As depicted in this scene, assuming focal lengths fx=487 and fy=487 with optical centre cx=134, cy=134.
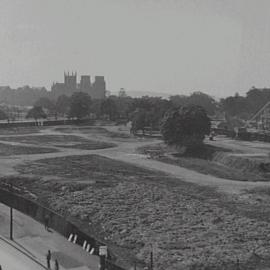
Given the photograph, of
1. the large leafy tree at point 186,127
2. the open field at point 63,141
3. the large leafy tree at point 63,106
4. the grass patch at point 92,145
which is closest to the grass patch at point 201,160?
the large leafy tree at point 186,127

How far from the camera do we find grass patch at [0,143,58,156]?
64150 mm

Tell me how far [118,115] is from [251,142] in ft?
194

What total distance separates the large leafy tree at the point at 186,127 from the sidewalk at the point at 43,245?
1315 inches

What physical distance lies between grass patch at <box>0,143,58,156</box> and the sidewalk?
102ft

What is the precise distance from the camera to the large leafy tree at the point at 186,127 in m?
63.5

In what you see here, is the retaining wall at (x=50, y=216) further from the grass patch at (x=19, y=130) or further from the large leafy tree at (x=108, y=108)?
the large leafy tree at (x=108, y=108)

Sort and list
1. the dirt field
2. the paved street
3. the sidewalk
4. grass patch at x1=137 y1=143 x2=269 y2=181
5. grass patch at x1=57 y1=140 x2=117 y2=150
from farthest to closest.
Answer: grass patch at x1=57 y1=140 x2=117 y2=150 → grass patch at x1=137 y1=143 x2=269 y2=181 → the dirt field → the sidewalk → the paved street

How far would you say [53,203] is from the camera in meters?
37.4

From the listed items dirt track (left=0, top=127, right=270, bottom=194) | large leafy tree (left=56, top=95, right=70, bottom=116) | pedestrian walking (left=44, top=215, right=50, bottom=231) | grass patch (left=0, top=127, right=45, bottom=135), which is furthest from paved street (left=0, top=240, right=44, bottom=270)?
large leafy tree (left=56, top=95, right=70, bottom=116)

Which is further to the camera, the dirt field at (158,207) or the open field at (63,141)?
the open field at (63,141)

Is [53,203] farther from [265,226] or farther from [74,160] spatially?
[74,160]

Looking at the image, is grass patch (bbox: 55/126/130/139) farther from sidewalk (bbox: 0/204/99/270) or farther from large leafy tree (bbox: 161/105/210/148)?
sidewalk (bbox: 0/204/99/270)

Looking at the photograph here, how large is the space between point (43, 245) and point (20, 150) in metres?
40.2

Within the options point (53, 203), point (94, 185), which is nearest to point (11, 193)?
point (53, 203)
